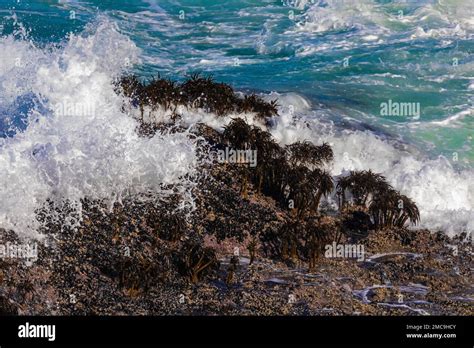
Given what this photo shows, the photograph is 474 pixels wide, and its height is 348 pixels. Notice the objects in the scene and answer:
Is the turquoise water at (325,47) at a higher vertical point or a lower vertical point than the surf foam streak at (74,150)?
higher

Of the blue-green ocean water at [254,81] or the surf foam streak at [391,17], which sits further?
the surf foam streak at [391,17]

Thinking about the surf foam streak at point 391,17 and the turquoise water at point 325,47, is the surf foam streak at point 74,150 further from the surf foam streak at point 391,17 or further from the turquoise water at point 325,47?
the surf foam streak at point 391,17

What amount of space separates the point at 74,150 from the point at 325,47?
49.4 ft

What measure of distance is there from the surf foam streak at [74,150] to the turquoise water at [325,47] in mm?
5808

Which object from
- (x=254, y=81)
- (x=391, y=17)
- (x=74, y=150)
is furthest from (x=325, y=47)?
(x=74, y=150)

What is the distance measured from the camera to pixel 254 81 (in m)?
25.4

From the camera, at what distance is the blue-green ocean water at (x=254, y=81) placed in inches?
641

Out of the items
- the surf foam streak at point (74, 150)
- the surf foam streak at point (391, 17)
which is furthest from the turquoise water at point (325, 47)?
the surf foam streak at point (74, 150)

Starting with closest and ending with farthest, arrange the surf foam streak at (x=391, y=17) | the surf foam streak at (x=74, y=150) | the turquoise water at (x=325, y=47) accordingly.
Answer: the surf foam streak at (x=74, y=150), the turquoise water at (x=325, y=47), the surf foam streak at (x=391, y=17)

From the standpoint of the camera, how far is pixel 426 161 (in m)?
19.6

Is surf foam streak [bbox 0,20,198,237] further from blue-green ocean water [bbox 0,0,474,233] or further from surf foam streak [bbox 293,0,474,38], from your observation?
surf foam streak [bbox 293,0,474,38]

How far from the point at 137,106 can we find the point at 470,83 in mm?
12382
